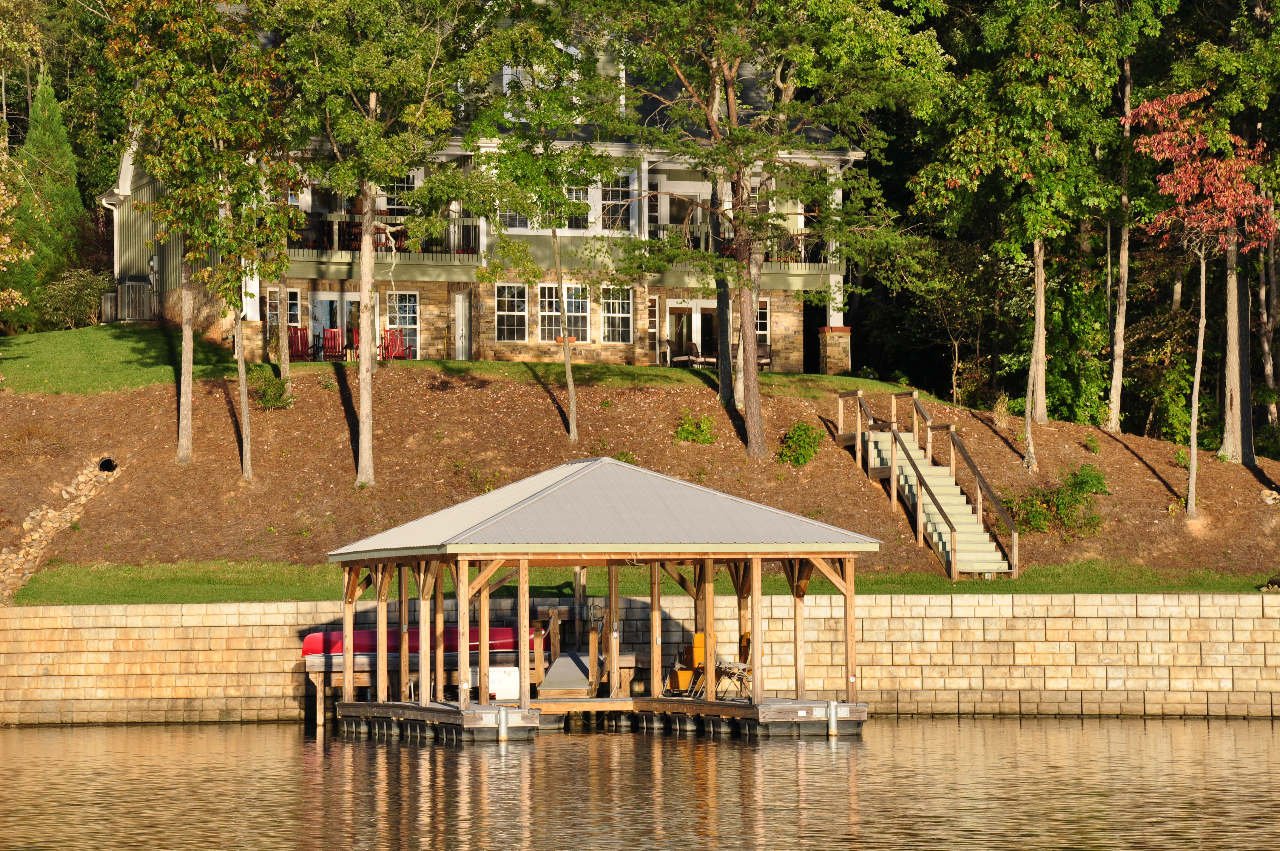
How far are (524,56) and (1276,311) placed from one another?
68.4 ft

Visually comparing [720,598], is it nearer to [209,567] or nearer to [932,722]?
[932,722]

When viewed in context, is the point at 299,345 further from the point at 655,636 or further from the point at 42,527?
the point at 655,636

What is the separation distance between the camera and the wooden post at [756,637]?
69.6 feet

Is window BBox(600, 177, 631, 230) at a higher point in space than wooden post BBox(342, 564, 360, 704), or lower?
higher

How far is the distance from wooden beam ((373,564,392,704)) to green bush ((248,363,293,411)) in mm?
13744

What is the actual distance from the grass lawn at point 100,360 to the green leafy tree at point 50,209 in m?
5.89

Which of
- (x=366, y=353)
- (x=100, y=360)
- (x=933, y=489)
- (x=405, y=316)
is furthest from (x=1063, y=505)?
(x=100, y=360)

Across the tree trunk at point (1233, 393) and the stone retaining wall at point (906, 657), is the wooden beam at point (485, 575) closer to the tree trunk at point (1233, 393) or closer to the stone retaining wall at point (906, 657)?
the stone retaining wall at point (906, 657)

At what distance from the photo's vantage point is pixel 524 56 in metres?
34.6

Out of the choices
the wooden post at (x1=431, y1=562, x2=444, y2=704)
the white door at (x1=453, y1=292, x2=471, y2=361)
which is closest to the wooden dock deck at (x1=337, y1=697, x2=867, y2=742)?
the wooden post at (x1=431, y1=562, x2=444, y2=704)

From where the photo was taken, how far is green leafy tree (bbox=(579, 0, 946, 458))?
33531 mm

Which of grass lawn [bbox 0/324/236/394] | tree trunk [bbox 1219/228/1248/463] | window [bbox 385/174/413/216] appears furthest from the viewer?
window [bbox 385/174/413/216]

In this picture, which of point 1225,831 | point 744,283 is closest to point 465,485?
point 744,283

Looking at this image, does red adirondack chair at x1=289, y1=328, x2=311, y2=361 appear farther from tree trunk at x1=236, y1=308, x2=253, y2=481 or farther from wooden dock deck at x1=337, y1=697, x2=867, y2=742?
wooden dock deck at x1=337, y1=697, x2=867, y2=742
